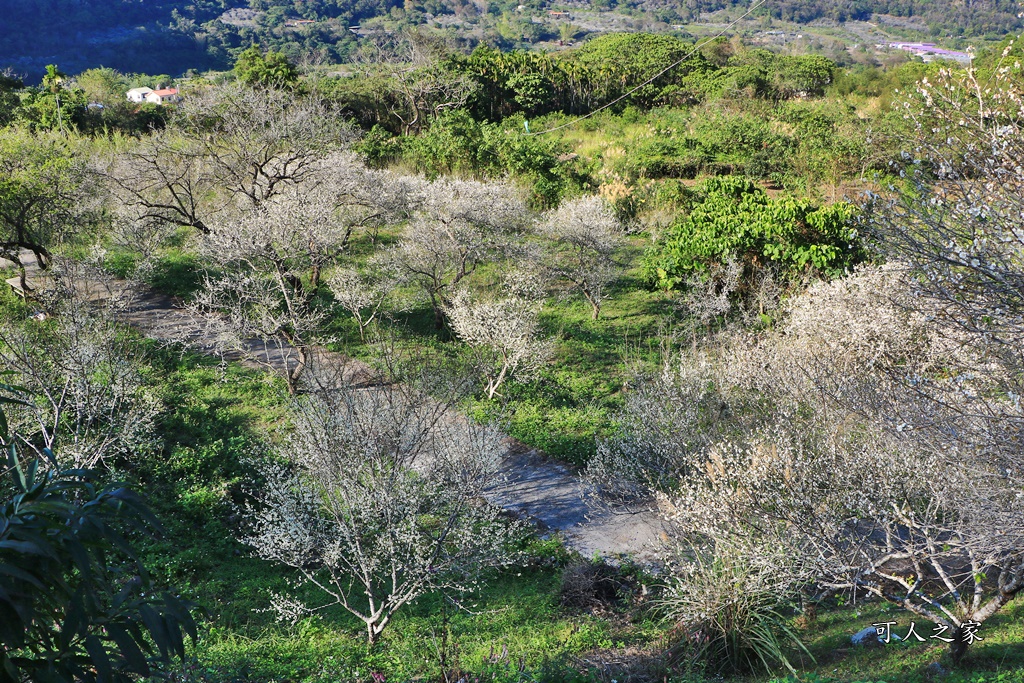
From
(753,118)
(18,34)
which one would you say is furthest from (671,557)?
(18,34)

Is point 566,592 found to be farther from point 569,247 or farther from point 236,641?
point 569,247

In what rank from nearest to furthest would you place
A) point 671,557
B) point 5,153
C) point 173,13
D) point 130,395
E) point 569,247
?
point 671,557 < point 130,395 < point 5,153 < point 569,247 < point 173,13

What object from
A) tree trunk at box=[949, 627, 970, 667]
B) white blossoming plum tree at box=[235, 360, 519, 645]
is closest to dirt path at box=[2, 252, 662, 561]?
white blossoming plum tree at box=[235, 360, 519, 645]

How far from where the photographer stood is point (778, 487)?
631 cm

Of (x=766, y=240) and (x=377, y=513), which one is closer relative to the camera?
(x=377, y=513)

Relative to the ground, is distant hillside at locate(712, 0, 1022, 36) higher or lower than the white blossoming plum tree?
higher

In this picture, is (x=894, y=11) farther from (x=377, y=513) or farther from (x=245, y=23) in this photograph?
(x=377, y=513)

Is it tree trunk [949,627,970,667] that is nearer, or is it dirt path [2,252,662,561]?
tree trunk [949,627,970,667]

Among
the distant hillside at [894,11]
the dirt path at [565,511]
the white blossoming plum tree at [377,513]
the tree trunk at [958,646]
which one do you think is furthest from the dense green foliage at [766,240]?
the distant hillside at [894,11]

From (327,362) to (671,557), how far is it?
7.54 metres

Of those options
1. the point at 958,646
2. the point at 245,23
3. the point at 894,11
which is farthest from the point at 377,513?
the point at 894,11

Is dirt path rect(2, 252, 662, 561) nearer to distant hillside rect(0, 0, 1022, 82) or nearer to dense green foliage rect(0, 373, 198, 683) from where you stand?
dense green foliage rect(0, 373, 198, 683)

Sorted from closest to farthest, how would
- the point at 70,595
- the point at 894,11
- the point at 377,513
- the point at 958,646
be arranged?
the point at 70,595, the point at 958,646, the point at 377,513, the point at 894,11

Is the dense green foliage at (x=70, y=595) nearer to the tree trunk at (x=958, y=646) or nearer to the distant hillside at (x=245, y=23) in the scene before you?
the tree trunk at (x=958, y=646)
